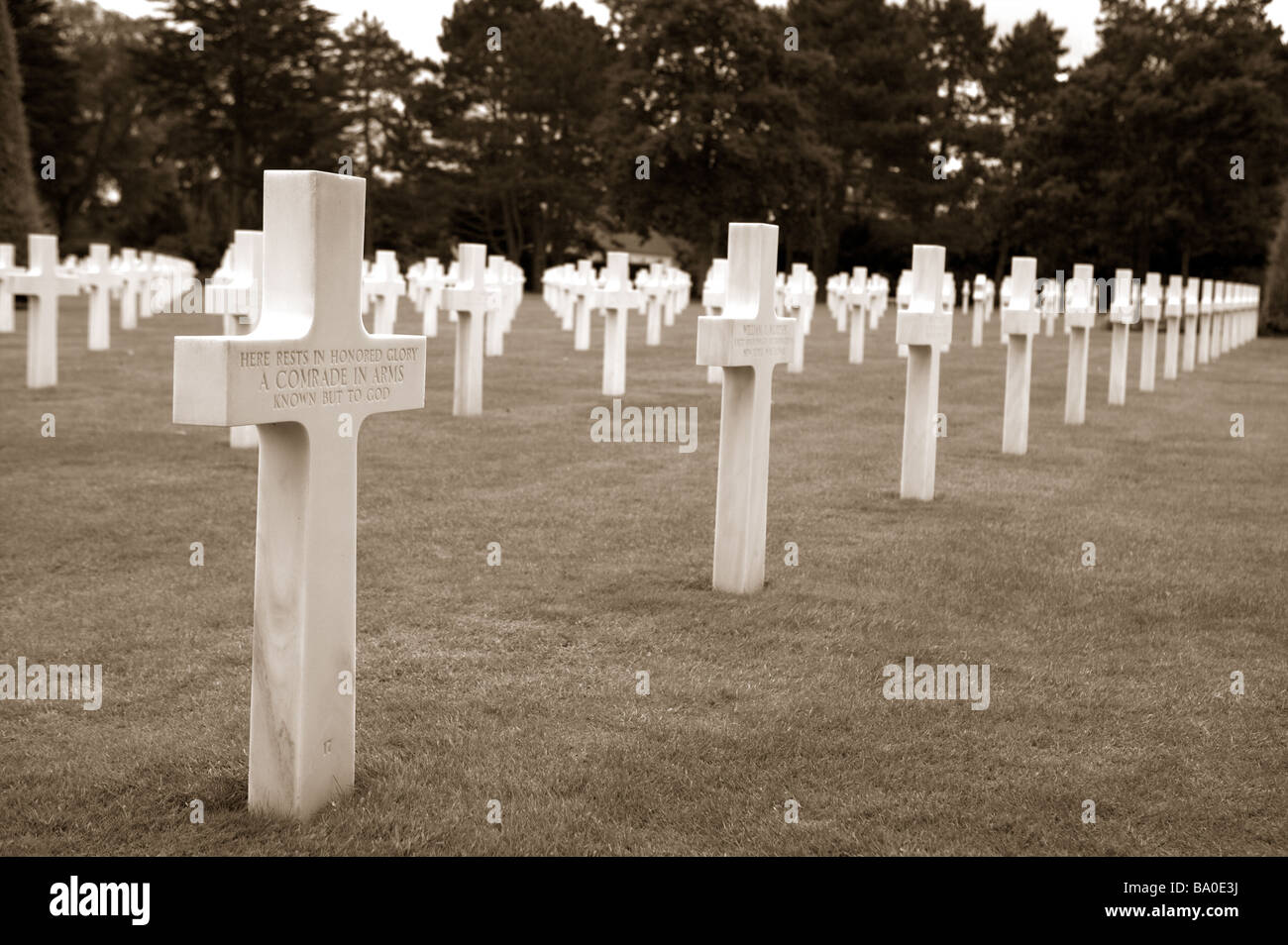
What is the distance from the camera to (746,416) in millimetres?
5918

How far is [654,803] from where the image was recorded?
3.71 metres

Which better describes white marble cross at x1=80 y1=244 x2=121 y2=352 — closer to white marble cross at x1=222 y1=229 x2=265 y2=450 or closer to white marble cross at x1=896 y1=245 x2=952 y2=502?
white marble cross at x1=222 y1=229 x2=265 y2=450

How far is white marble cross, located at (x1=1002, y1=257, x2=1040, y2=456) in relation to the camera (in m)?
10.1

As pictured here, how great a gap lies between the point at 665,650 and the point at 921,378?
3887mm

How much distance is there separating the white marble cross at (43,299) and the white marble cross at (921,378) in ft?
26.4

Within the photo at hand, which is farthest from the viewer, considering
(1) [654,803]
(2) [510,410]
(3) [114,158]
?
(3) [114,158]

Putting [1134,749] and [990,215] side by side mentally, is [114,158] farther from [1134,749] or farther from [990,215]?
[1134,749]

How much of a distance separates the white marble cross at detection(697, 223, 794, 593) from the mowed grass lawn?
0.20 metres

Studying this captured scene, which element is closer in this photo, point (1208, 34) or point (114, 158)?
point (1208, 34)

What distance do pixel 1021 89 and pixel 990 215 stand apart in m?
16.6

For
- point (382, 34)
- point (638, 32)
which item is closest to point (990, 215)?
point (638, 32)

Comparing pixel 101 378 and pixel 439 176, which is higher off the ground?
pixel 439 176

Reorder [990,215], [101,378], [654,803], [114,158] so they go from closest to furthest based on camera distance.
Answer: [654,803] → [101,378] → [990,215] → [114,158]

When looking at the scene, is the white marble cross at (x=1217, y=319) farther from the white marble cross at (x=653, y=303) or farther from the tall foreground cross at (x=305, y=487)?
the tall foreground cross at (x=305, y=487)
